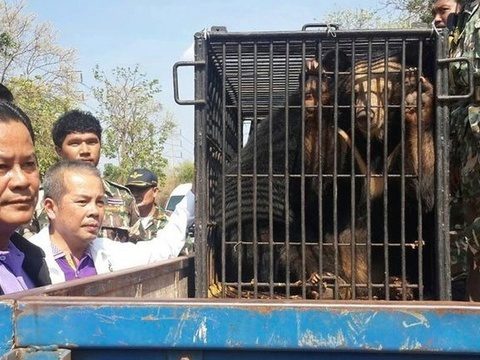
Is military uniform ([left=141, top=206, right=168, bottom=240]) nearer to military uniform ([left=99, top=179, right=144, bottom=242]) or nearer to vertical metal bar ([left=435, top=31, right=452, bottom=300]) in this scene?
military uniform ([left=99, top=179, right=144, bottom=242])

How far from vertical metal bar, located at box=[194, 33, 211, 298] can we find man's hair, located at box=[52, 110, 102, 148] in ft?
4.84

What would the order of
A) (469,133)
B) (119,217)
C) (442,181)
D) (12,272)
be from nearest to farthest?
(12,272) < (442,181) < (469,133) < (119,217)

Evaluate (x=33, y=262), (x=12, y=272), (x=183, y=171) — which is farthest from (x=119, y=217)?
(x=183, y=171)

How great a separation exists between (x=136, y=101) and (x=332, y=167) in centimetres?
2158

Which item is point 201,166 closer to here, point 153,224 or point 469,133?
point 469,133

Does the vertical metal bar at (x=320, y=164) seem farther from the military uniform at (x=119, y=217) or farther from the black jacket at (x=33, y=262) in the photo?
the military uniform at (x=119, y=217)

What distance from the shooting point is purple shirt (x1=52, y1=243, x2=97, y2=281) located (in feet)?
8.82

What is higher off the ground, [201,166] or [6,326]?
[201,166]

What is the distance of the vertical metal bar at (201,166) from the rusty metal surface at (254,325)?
114 cm

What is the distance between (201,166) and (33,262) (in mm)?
647

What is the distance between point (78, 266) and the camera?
2.78 meters

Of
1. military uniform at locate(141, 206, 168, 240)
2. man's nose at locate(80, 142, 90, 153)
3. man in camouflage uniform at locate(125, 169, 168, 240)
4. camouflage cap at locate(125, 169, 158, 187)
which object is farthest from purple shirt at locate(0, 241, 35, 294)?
camouflage cap at locate(125, 169, 158, 187)

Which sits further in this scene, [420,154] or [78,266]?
[78,266]

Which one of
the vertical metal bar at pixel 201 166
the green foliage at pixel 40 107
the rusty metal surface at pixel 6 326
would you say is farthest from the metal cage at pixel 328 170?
the green foliage at pixel 40 107
